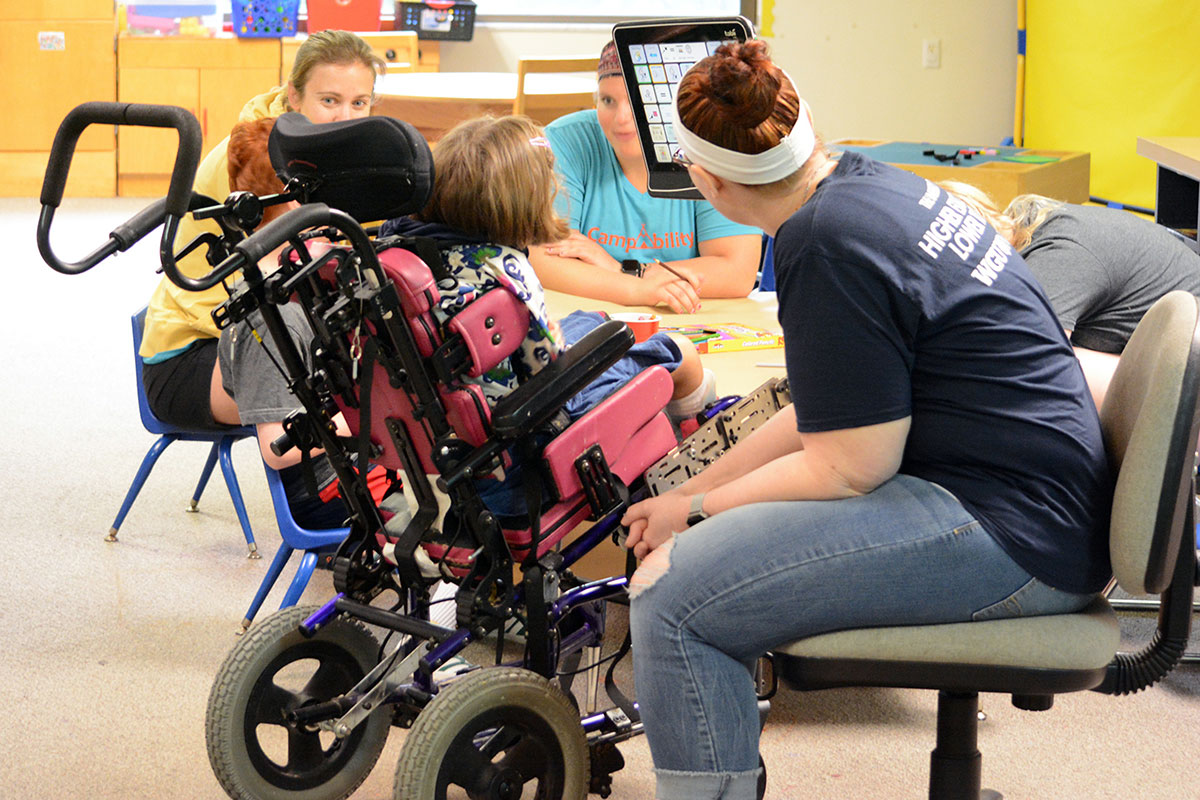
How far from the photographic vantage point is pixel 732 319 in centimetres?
245

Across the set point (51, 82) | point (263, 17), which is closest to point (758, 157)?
point (263, 17)

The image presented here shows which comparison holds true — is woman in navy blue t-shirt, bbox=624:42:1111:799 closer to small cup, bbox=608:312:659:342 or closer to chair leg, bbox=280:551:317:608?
small cup, bbox=608:312:659:342

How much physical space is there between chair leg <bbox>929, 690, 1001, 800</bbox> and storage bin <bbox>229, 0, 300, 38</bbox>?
6844 mm

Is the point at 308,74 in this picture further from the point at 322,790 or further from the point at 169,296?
the point at 322,790

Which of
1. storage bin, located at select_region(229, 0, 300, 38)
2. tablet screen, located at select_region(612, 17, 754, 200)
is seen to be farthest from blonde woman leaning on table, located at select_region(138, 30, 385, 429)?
storage bin, located at select_region(229, 0, 300, 38)

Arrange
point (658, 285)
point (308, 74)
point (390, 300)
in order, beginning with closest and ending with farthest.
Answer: point (390, 300), point (658, 285), point (308, 74)

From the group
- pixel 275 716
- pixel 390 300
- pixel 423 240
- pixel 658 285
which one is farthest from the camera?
pixel 658 285

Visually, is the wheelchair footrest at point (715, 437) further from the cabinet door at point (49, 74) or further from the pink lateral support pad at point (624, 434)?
the cabinet door at point (49, 74)

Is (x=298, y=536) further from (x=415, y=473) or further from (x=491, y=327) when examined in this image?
(x=491, y=327)

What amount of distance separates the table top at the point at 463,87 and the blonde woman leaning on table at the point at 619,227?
162cm

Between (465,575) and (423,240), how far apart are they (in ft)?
1.46

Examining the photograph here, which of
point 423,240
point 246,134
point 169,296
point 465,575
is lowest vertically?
point 465,575

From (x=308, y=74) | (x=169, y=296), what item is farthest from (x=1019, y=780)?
(x=308, y=74)

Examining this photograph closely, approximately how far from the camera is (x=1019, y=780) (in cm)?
200
